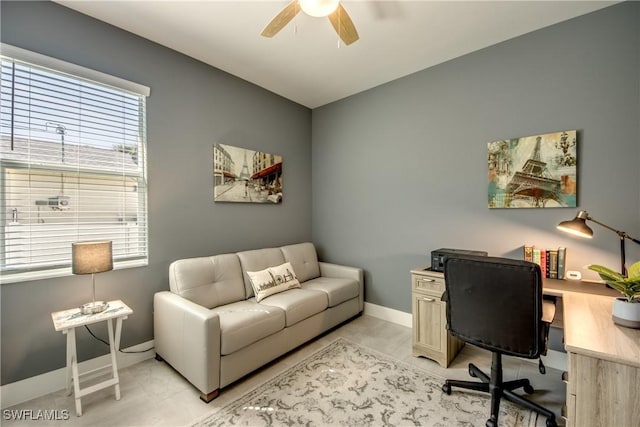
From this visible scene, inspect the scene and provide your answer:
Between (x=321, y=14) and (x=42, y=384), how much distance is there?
3174 mm

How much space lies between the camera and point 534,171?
2.34 m

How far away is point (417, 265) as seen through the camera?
3.06m

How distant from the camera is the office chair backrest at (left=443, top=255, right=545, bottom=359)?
4.76 ft

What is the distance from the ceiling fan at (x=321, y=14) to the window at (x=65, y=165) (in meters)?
1.42

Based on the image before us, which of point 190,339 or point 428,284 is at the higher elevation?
point 428,284

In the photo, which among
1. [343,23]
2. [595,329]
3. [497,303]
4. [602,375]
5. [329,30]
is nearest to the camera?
[602,375]

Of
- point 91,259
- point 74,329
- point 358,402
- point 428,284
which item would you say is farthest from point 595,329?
point 74,329

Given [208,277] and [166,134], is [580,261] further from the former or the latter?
[166,134]

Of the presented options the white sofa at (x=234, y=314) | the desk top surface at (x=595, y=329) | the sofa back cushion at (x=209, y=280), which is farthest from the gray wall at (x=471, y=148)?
the sofa back cushion at (x=209, y=280)

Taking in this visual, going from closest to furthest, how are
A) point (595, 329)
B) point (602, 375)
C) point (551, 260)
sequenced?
1. point (602, 375)
2. point (595, 329)
3. point (551, 260)

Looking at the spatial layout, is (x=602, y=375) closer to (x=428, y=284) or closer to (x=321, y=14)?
(x=428, y=284)

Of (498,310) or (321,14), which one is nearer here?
(498,310)

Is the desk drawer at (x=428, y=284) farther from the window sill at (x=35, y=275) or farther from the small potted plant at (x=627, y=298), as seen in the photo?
the window sill at (x=35, y=275)

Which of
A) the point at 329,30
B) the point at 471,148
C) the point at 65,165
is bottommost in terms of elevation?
the point at 65,165
